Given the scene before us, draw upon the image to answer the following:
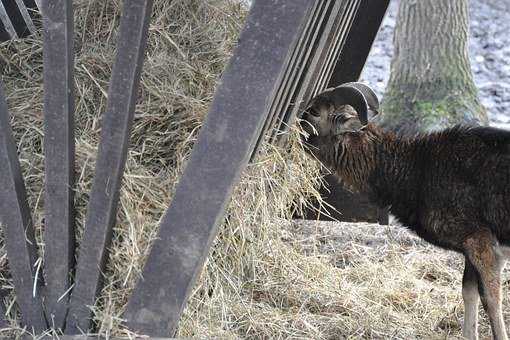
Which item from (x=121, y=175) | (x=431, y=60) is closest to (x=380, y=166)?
(x=121, y=175)

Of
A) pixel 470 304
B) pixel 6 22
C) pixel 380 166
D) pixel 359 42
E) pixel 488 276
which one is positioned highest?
pixel 6 22

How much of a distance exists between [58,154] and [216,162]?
852 millimetres

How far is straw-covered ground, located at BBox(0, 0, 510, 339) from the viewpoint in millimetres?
5129

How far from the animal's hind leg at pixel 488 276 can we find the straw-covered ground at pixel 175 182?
413 millimetres

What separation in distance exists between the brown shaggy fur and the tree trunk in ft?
20.1

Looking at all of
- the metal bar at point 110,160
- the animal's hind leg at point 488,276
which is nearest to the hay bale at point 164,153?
the metal bar at point 110,160

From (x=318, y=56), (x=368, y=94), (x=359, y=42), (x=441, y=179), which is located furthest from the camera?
(x=359, y=42)

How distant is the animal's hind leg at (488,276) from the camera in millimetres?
5941

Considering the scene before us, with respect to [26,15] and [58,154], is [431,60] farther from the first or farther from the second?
[58,154]

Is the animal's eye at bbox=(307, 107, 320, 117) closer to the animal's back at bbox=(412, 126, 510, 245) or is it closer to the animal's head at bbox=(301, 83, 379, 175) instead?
the animal's head at bbox=(301, 83, 379, 175)

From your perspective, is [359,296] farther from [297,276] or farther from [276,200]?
[276,200]

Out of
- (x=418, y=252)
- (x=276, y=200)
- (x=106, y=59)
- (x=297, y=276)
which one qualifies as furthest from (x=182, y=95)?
(x=418, y=252)

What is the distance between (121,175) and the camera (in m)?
4.64

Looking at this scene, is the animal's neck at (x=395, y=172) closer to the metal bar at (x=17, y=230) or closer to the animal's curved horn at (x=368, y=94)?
the animal's curved horn at (x=368, y=94)
